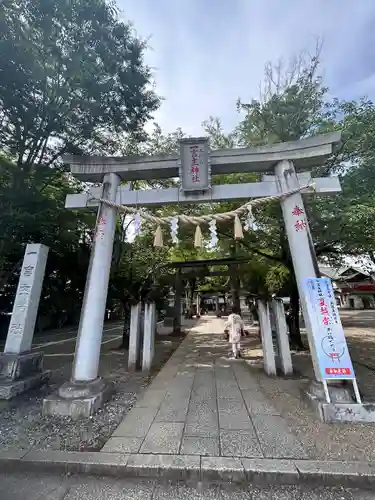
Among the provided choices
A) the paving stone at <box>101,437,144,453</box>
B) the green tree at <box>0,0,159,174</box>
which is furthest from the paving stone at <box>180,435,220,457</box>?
the green tree at <box>0,0,159,174</box>

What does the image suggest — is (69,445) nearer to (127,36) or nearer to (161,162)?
(161,162)

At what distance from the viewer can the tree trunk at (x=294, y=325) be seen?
991cm

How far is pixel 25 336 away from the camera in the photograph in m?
5.72

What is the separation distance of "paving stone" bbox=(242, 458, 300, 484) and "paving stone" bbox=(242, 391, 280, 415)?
60.8 inches

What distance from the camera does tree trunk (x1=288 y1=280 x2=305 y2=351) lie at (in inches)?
390

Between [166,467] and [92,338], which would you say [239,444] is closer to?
[166,467]

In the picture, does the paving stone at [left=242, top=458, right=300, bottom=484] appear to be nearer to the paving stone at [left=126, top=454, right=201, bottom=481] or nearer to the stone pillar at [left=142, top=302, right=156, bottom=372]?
the paving stone at [left=126, top=454, right=201, bottom=481]

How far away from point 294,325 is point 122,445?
27.8 feet

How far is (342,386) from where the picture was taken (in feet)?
13.6

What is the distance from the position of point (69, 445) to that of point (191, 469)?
5.46 feet

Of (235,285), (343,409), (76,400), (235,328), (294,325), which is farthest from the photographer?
(235,285)

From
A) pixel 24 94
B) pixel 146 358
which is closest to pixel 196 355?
pixel 146 358

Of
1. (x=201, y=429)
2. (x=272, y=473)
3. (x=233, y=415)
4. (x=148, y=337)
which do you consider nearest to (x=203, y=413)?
(x=233, y=415)

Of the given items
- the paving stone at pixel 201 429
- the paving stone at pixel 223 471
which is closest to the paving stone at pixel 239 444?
the paving stone at pixel 201 429
